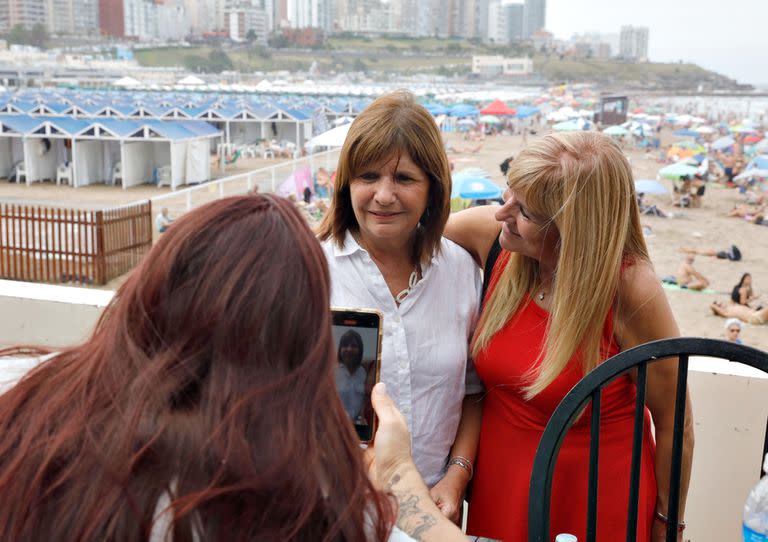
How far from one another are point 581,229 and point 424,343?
40cm

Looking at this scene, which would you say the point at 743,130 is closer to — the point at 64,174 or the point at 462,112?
the point at 462,112

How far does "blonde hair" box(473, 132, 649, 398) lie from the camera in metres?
1.57

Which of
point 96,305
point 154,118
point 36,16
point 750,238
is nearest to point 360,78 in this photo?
point 36,16

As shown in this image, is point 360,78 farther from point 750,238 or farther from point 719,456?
point 719,456

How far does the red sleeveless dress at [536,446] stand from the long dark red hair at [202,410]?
888 millimetres

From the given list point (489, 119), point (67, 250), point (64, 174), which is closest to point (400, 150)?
point (67, 250)

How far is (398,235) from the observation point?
1742 mm

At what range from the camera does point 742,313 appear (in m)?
12.4

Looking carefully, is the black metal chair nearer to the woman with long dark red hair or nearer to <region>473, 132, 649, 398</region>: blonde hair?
<region>473, 132, 649, 398</region>: blonde hair

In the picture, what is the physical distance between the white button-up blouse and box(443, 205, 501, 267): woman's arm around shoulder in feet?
0.48

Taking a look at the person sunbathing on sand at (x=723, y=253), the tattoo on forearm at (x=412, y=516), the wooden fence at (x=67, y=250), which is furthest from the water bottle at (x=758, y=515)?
the person sunbathing on sand at (x=723, y=253)

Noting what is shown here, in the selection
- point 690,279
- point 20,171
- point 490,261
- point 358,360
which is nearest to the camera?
point 358,360

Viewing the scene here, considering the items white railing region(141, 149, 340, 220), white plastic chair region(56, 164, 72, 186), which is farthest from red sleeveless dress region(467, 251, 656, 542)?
white plastic chair region(56, 164, 72, 186)

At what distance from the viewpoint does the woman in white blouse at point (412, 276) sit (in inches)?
66.1
